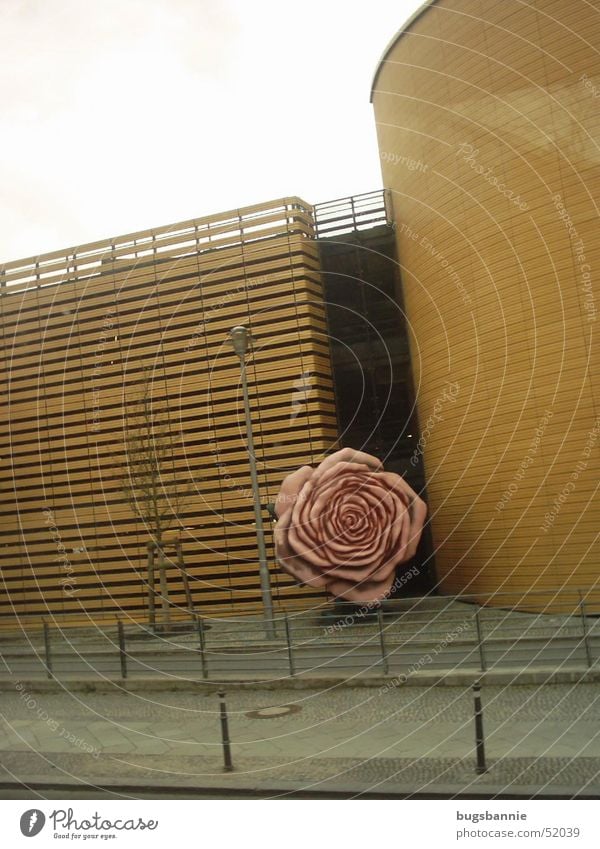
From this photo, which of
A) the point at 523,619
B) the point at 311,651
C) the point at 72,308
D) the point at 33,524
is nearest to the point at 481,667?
the point at 523,619

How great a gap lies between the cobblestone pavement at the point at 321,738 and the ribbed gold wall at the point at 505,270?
2.23 m

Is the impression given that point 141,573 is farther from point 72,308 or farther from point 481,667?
point 481,667

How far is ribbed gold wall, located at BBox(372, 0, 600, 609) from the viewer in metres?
9.17

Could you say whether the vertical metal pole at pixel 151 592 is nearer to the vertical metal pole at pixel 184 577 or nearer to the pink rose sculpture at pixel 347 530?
the vertical metal pole at pixel 184 577

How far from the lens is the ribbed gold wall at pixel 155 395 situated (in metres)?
9.97

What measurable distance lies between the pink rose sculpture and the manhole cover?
2.80 m

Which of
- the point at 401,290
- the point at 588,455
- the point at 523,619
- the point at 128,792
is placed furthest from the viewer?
the point at 401,290

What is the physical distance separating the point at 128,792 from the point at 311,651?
3.65 meters

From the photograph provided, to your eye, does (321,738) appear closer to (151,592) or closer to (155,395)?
(151,592)

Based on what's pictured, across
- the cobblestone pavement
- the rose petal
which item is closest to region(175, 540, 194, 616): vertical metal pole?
the rose petal

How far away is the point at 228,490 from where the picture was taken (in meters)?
11.6

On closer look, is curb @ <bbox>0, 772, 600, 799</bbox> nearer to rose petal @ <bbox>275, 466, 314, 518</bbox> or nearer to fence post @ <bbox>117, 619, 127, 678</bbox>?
fence post @ <bbox>117, 619, 127, 678</bbox>

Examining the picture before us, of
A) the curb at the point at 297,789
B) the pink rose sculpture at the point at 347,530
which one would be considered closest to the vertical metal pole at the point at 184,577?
the pink rose sculpture at the point at 347,530

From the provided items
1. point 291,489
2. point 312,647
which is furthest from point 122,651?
point 291,489
